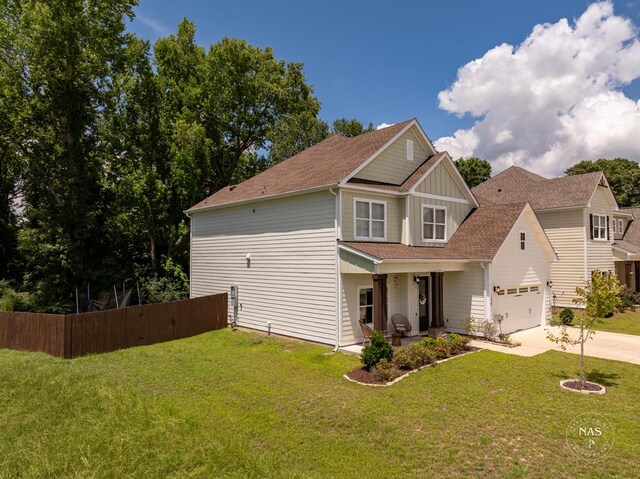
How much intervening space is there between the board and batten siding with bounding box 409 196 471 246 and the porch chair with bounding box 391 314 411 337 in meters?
3.09

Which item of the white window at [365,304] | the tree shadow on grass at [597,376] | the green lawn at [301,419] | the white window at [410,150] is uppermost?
the white window at [410,150]

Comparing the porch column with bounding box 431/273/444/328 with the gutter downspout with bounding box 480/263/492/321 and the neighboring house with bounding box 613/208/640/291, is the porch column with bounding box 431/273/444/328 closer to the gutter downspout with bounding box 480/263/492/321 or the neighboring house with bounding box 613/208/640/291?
the gutter downspout with bounding box 480/263/492/321

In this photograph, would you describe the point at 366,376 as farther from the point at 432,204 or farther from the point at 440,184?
the point at 440,184

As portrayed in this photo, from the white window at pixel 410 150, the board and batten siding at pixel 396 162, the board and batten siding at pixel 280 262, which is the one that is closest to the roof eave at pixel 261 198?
the board and batten siding at pixel 280 262

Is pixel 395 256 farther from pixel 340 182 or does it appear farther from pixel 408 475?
pixel 408 475

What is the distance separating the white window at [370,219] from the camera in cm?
1491

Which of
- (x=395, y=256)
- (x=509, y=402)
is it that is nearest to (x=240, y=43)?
(x=395, y=256)

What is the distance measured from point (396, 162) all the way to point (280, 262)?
20.9 ft

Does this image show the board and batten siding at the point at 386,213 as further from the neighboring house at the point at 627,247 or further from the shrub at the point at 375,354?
the neighboring house at the point at 627,247

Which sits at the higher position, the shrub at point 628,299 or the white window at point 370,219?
the white window at point 370,219

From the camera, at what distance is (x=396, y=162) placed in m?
16.8

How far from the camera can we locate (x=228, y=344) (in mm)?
15078

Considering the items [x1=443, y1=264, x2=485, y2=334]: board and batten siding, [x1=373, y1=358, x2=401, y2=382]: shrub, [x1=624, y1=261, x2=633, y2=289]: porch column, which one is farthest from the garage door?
[x1=624, y1=261, x2=633, y2=289]: porch column

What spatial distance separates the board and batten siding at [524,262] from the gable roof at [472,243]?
14.6 inches
